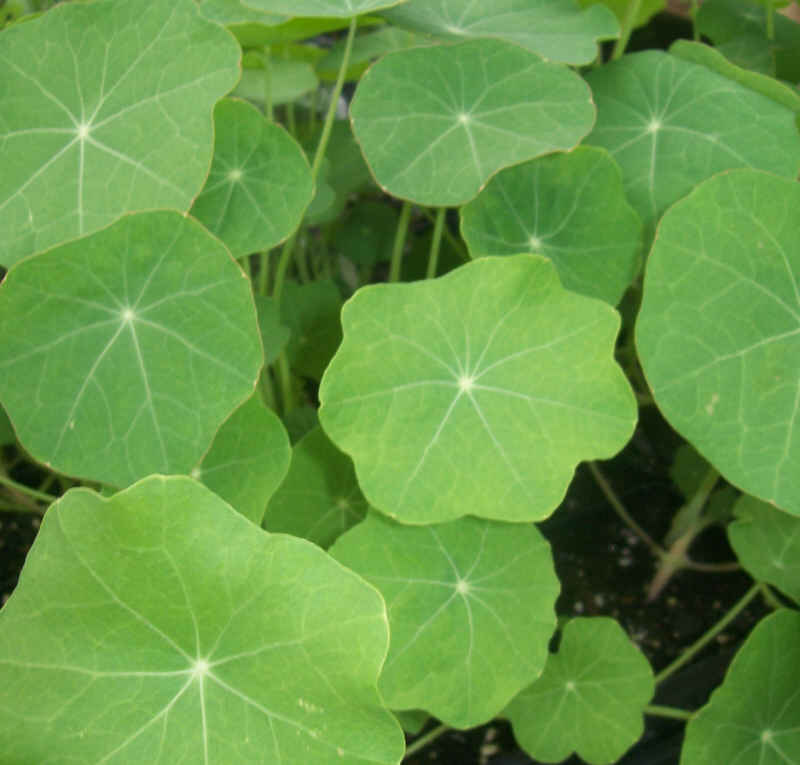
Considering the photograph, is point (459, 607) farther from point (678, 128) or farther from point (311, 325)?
point (678, 128)

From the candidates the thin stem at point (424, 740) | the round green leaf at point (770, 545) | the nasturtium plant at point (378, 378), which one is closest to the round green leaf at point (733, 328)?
the nasturtium plant at point (378, 378)

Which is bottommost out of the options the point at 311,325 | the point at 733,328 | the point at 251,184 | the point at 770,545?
the point at 770,545

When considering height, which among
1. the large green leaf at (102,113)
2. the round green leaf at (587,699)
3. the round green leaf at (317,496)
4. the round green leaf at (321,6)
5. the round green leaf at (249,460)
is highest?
the round green leaf at (321,6)

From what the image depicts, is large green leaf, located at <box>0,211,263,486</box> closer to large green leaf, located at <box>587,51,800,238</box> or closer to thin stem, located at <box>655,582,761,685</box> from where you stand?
large green leaf, located at <box>587,51,800,238</box>

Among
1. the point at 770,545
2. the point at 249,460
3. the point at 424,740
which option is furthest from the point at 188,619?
the point at 770,545

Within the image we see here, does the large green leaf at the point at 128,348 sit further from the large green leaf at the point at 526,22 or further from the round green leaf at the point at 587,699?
the round green leaf at the point at 587,699

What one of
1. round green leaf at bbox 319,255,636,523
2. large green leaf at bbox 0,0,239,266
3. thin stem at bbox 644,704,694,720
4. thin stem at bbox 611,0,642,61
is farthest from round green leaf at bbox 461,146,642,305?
thin stem at bbox 644,704,694,720
